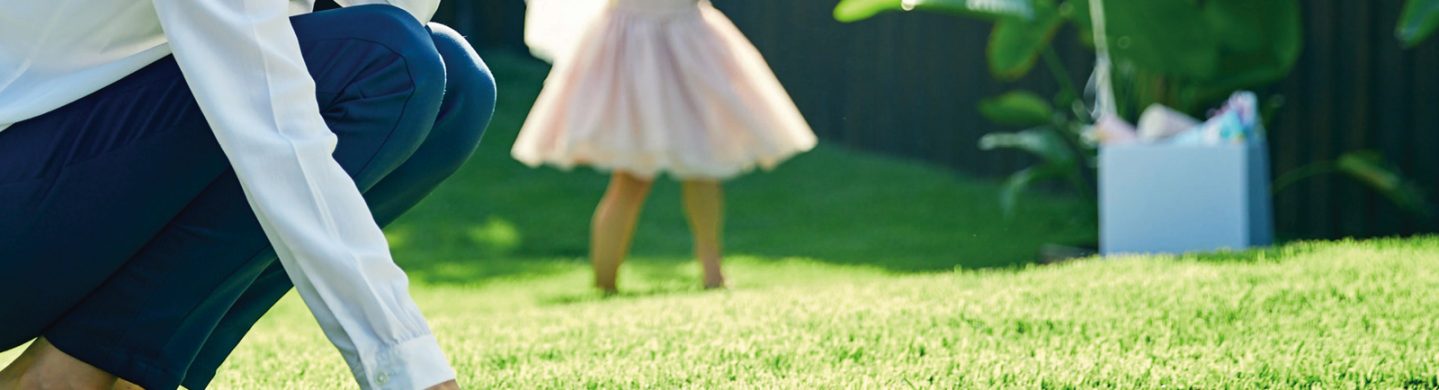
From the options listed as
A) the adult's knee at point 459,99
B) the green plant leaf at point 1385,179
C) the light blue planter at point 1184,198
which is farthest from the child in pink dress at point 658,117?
the adult's knee at point 459,99

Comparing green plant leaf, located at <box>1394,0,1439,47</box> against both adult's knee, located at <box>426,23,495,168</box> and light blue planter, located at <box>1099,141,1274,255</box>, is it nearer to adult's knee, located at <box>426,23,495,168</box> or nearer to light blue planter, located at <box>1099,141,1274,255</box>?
light blue planter, located at <box>1099,141,1274,255</box>

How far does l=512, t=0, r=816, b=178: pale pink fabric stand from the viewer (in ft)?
13.0

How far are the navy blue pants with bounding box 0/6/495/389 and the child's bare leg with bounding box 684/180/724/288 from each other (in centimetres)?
→ 260

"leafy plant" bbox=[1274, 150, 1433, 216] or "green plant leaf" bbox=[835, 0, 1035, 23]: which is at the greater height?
"green plant leaf" bbox=[835, 0, 1035, 23]

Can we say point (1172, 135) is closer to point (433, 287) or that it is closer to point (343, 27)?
point (433, 287)

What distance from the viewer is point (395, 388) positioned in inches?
49.1

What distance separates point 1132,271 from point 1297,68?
7.77 feet

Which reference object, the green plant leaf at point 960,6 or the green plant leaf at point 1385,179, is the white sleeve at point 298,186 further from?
the green plant leaf at point 1385,179

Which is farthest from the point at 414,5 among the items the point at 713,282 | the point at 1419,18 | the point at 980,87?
the point at 980,87

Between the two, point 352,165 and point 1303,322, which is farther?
point 1303,322

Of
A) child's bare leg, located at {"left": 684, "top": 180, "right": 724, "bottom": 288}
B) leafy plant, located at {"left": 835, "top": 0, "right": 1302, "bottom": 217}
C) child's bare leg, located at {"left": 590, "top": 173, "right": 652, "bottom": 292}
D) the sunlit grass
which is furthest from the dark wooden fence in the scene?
child's bare leg, located at {"left": 590, "top": 173, "right": 652, "bottom": 292}

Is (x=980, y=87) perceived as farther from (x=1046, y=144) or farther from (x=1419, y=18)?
(x=1419, y=18)

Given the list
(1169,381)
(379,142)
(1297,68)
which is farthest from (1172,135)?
(379,142)

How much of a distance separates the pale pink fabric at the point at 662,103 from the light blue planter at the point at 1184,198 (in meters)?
0.89
